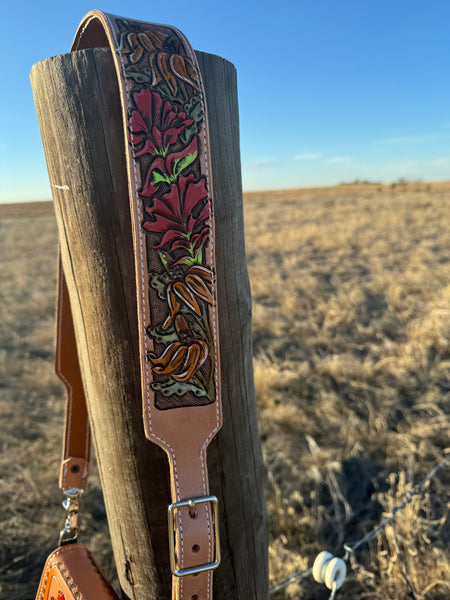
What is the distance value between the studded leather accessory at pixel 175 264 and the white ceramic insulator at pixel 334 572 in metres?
1.10

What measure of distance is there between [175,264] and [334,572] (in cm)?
168

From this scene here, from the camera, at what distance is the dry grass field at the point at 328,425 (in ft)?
7.73

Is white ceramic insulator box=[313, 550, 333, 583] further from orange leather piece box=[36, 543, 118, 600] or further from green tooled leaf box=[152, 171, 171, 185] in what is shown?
green tooled leaf box=[152, 171, 171, 185]

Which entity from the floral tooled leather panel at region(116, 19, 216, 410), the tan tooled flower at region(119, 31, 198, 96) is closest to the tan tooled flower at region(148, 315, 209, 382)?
the floral tooled leather panel at region(116, 19, 216, 410)

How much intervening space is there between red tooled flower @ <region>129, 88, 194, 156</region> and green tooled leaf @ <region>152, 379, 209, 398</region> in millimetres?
538

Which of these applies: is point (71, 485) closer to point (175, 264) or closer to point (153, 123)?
point (175, 264)

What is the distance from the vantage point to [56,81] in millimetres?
998

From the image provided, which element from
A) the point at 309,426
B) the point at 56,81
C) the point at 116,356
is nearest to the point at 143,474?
the point at 116,356

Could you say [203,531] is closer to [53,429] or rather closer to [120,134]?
[120,134]

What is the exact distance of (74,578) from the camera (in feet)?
4.03

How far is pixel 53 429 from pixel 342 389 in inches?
115

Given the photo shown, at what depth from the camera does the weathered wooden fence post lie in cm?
99

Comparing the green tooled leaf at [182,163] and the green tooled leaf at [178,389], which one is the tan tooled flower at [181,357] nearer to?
the green tooled leaf at [178,389]

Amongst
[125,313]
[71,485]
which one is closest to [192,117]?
[125,313]
